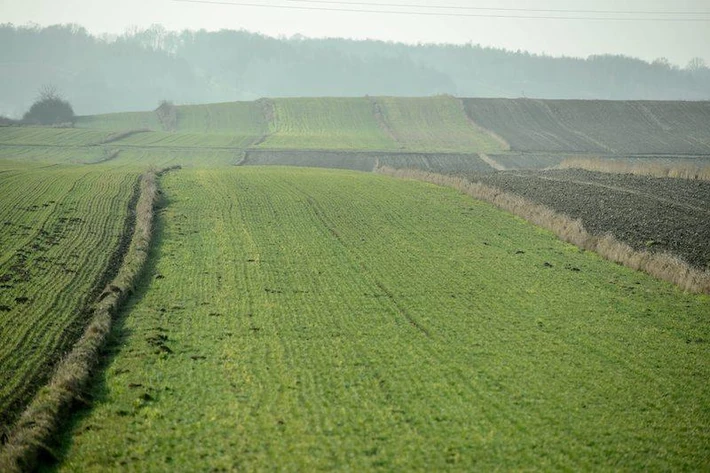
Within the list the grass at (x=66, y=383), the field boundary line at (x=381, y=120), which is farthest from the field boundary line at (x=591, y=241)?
the field boundary line at (x=381, y=120)

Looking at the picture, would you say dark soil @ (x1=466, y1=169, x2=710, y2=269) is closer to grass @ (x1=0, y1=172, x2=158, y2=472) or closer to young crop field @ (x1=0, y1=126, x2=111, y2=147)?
grass @ (x1=0, y1=172, x2=158, y2=472)

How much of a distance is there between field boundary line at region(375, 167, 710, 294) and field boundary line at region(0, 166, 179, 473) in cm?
1853

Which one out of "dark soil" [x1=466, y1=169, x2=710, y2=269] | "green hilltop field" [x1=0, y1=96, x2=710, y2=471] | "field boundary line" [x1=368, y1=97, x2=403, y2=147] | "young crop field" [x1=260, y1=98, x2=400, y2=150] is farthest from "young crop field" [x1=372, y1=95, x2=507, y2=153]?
"green hilltop field" [x1=0, y1=96, x2=710, y2=471]

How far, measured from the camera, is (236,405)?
1436 cm

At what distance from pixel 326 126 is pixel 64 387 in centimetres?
8264

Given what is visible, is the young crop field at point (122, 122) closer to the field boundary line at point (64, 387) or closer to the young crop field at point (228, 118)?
the young crop field at point (228, 118)

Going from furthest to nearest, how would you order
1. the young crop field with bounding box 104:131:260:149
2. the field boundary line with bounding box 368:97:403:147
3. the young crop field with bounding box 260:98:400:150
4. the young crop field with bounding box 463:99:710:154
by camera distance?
the field boundary line with bounding box 368:97:403:147 → the young crop field with bounding box 260:98:400:150 → the young crop field with bounding box 463:99:710:154 → the young crop field with bounding box 104:131:260:149

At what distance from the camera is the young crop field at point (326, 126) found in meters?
81.4

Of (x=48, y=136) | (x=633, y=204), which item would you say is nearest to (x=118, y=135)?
(x=48, y=136)

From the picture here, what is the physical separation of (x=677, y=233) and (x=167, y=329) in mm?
22272

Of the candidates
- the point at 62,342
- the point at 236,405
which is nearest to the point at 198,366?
the point at 236,405

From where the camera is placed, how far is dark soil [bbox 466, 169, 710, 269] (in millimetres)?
29344

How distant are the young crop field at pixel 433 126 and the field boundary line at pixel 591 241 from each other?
35817 millimetres

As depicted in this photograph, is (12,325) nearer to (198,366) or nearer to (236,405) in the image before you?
(198,366)
